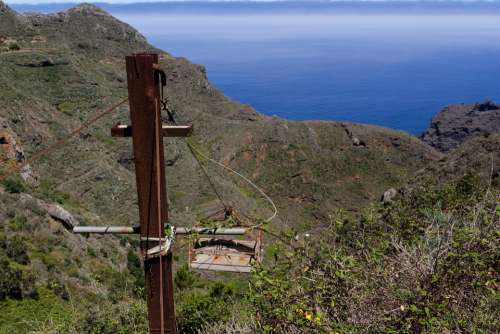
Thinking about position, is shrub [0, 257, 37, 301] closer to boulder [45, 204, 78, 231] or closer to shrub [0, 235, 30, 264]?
shrub [0, 235, 30, 264]

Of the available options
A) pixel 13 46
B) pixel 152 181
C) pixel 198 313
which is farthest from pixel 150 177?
pixel 13 46

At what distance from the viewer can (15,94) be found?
101 feet

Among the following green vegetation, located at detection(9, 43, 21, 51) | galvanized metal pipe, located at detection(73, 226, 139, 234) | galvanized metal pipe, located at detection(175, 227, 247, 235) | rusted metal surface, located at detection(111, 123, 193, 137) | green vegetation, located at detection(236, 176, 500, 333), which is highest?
green vegetation, located at detection(9, 43, 21, 51)

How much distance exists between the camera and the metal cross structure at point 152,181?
13.5 ft

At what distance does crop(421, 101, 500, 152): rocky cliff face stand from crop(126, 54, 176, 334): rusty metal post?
85815 millimetres

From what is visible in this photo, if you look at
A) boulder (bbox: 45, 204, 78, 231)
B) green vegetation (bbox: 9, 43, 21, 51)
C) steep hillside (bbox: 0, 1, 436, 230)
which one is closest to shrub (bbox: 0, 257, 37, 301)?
boulder (bbox: 45, 204, 78, 231)

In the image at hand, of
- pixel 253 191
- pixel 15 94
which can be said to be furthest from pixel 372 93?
pixel 15 94

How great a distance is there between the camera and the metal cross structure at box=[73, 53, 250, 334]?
4.10 meters

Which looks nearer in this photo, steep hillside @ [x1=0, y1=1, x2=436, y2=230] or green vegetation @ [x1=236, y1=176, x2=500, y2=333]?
green vegetation @ [x1=236, y1=176, x2=500, y2=333]

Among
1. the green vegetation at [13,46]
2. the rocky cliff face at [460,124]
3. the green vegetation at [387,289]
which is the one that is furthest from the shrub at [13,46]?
the rocky cliff face at [460,124]

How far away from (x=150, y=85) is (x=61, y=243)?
14.5 m

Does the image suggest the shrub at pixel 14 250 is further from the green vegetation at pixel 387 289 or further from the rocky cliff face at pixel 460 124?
the rocky cliff face at pixel 460 124

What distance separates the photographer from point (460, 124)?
87.1 m

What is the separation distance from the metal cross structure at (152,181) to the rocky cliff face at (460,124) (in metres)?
85.8
